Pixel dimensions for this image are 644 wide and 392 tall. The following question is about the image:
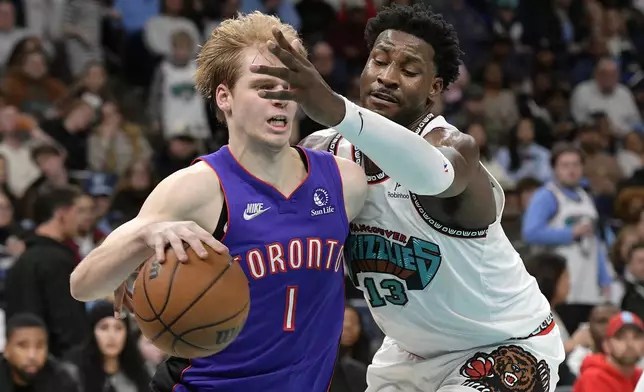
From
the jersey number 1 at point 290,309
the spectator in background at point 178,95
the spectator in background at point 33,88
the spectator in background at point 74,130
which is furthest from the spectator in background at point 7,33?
the jersey number 1 at point 290,309

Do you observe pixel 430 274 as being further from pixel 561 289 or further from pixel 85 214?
pixel 85 214

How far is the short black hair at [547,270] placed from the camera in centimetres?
879

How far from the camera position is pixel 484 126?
13219 mm

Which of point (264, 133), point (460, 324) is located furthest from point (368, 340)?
point (264, 133)

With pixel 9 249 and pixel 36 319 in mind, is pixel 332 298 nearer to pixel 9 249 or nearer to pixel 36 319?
pixel 36 319

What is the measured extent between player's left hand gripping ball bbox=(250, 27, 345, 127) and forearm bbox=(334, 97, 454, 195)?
2.8 inches

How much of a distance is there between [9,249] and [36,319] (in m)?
1.90

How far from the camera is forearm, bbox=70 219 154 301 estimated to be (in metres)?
3.77

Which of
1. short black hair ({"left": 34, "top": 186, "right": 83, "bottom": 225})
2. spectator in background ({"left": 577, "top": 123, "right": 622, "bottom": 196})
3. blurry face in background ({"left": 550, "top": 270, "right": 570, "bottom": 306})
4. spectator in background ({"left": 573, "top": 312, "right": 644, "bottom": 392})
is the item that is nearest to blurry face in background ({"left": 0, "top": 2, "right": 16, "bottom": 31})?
short black hair ({"left": 34, "top": 186, "right": 83, "bottom": 225})

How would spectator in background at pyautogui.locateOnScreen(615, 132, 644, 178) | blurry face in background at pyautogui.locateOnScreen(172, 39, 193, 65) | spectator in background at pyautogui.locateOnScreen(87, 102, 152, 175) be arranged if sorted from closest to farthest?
spectator in background at pyautogui.locateOnScreen(87, 102, 152, 175) < blurry face in background at pyautogui.locateOnScreen(172, 39, 193, 65) < spectator in background at pyautogui.locateOnScreen(615, 132, 644, 178)

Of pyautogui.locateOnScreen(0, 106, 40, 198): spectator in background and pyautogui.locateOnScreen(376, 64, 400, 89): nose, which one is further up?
pyautogui.locateOnScreen(376, 64, 400, 89): nose

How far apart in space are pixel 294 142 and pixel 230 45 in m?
7.23

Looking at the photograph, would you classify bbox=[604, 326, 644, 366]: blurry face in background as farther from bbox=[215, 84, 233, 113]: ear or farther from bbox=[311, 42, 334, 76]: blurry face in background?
bbox=[311, 42, 334, 76]: blurry face in background

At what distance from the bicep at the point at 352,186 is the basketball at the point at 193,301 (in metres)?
0.69
